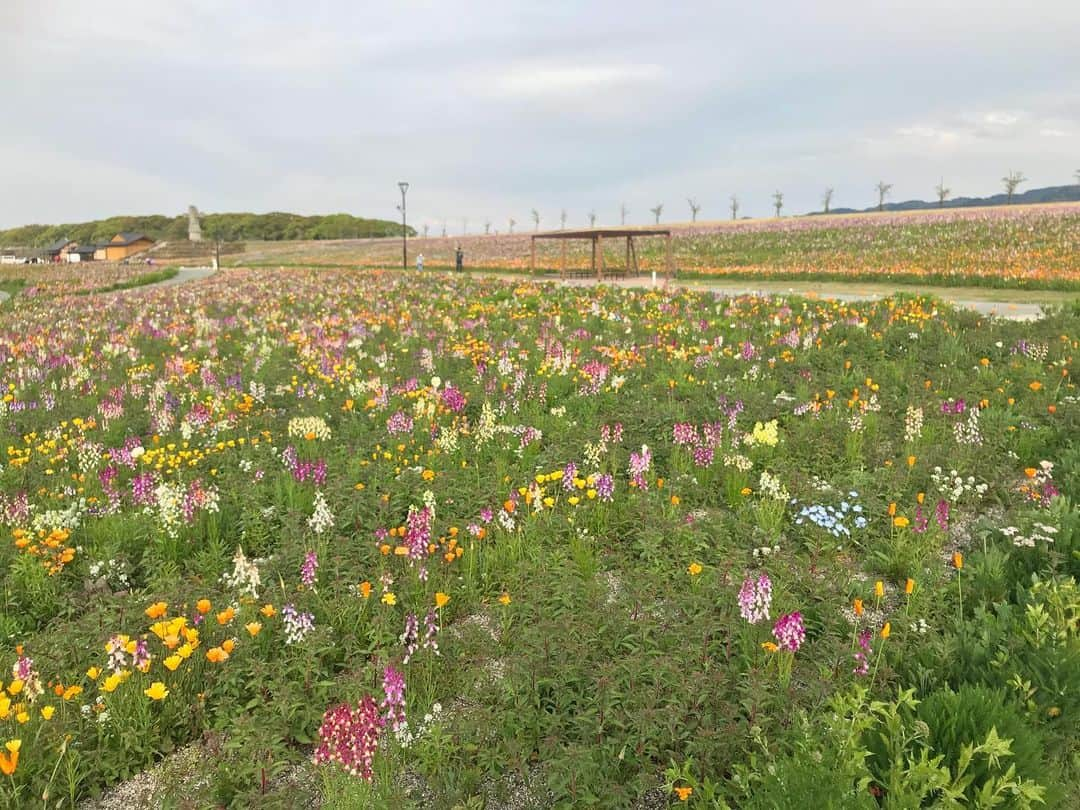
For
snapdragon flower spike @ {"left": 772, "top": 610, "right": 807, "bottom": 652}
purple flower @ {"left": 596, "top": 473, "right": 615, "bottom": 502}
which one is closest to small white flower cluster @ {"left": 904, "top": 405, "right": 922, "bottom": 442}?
purple flower @ {"left": 596, "top": 473, "right": 615, "bottom": 502}

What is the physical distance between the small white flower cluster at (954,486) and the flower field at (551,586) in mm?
52

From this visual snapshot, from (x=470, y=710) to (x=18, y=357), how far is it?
42.2 ft

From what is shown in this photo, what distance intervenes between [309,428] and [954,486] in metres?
6.87

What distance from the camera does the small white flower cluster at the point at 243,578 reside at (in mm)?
4186

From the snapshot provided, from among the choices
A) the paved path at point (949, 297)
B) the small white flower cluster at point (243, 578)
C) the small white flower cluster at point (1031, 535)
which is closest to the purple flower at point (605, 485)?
the small white flower cluster at point (243, 578)

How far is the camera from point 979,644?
12.4 feet

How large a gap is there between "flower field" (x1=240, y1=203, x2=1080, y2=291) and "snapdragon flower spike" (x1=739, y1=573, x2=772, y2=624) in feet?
81.7

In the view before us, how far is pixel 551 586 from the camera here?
15.2 ft

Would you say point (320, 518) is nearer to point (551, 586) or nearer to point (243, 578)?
point (243, 578)

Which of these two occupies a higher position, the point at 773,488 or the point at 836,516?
the point at 773,488

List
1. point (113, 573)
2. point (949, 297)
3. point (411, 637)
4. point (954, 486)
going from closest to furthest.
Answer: point (411, 637)
point (113, 573)
point (954, 486)
point (949, 297)

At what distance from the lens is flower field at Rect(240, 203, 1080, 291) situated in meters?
26.0

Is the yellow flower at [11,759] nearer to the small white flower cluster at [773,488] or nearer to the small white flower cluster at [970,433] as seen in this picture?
the small white flower cluster at [773,488]

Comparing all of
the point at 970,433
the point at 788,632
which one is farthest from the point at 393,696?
the point at 970,433
